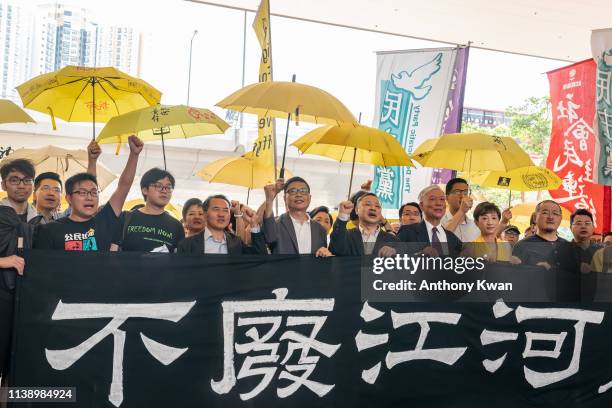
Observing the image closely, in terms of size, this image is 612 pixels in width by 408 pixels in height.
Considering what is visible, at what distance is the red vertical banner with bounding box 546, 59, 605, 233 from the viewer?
7668 mm

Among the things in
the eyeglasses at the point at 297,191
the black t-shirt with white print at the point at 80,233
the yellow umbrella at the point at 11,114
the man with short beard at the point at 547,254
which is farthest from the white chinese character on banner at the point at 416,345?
the yellow umbrella at the point at 11,114

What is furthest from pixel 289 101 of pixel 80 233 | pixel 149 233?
pixel 80 233

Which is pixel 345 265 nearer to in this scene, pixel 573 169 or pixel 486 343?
pixel 486 343

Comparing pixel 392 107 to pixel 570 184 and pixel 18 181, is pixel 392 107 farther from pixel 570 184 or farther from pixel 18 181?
pixel 18 181

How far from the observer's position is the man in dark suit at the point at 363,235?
13.0ft

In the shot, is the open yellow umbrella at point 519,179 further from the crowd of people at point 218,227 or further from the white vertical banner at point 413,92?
the crowd of people at point 218,227

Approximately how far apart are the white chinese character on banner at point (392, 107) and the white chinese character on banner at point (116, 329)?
16.9 ft

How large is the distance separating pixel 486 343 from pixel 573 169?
14.8 ft

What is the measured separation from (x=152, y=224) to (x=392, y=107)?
466cm

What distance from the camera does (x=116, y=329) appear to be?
3.39 m

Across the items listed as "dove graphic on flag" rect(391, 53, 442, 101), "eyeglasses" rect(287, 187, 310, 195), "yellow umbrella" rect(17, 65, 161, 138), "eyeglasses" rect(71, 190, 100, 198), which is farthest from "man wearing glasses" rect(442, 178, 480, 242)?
"dove graphic on flag" rect(391, 53, 442, 101)

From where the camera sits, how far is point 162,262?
3516 mm

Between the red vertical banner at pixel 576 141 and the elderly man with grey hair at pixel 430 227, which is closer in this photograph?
the elderly man with grey hair at pixel 430 227

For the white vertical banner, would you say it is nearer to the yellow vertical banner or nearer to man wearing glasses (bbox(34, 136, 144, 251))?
the yellow vertical banner
